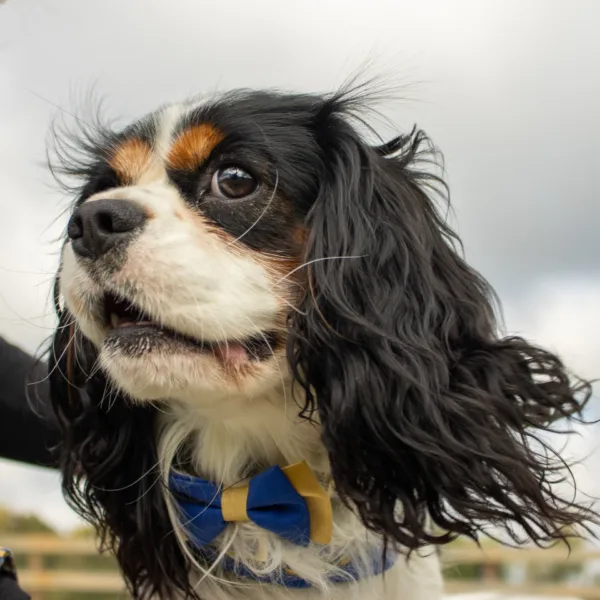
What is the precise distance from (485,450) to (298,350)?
321 millimetres

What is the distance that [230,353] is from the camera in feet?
3.04

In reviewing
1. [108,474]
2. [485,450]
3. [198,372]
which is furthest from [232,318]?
[108,474]

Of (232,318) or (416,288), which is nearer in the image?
(232,318)

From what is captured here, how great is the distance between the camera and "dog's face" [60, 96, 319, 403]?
2.88 ft

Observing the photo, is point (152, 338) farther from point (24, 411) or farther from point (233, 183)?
point (24, 411)

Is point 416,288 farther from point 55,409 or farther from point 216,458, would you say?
point 55,409

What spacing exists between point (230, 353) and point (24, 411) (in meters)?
0.83

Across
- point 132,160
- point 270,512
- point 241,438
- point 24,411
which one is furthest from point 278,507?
point 24,411

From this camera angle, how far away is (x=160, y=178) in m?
1.09

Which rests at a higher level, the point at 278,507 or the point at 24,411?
the point at 278,507

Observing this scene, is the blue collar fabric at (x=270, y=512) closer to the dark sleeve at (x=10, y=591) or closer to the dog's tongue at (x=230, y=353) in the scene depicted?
the dog's tongue at (x=230, y=353)

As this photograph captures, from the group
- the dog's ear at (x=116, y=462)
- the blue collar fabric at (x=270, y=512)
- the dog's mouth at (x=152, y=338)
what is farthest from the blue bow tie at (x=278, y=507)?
the dog's mouth at (x=152, y=338)

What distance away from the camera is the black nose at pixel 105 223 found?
880 millimetres

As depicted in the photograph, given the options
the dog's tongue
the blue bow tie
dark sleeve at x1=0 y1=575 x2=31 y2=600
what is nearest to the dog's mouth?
the dog's tongue
